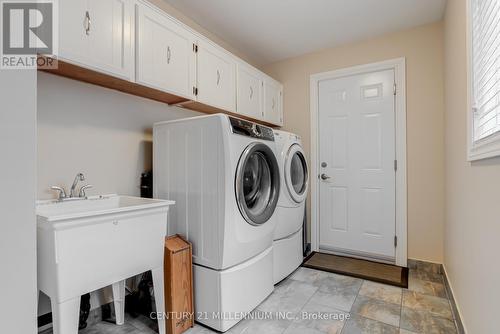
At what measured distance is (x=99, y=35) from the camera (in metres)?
1.47

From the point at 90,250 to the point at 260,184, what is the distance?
4.08 feet

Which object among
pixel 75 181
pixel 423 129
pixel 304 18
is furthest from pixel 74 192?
pixel 423 129

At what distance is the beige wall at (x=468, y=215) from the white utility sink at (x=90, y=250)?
1562mm

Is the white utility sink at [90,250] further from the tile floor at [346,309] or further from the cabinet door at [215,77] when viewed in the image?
the cabinet door at [215,77]

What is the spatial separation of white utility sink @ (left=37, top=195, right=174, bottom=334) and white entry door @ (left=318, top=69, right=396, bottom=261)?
2.14 meters

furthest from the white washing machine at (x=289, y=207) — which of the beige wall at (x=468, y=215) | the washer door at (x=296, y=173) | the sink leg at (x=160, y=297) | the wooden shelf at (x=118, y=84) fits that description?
the beige wall at (x=468, y=215)

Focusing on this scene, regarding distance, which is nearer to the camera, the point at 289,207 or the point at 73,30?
the point at 73,30

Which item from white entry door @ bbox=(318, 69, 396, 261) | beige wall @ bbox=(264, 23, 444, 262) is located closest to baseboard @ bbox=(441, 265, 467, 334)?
beige wall @ bbox=(264, 23, 444, 262)

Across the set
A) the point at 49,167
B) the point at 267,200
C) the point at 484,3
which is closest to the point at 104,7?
the point at 49,167

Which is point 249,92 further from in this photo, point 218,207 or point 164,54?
point 218,207

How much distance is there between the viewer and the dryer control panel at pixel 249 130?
1.69 meters

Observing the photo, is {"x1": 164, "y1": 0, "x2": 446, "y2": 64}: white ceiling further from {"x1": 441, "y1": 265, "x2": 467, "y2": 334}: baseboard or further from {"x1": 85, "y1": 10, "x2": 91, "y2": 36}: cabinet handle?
{"x1": 441, "y1": 265, "x2": 467, "y2": 334}: baseboard

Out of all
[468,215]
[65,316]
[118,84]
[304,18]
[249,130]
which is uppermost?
[304,18]

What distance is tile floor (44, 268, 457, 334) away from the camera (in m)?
1.66
